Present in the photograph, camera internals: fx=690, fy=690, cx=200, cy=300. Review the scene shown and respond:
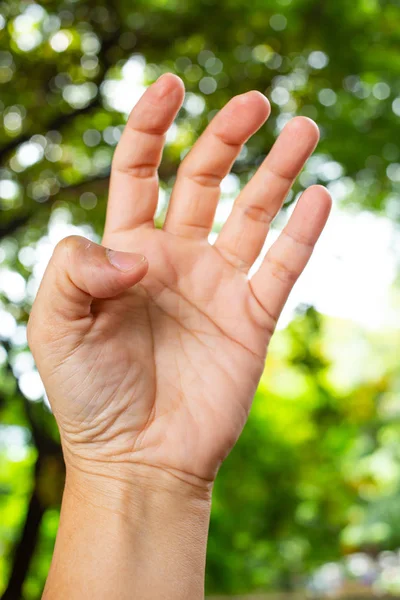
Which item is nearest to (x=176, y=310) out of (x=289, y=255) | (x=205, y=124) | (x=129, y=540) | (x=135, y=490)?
(x=289, y=255)

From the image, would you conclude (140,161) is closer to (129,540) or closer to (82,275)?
(82,275)

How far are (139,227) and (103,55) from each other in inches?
140

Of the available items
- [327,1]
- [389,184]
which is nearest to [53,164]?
[327,1]

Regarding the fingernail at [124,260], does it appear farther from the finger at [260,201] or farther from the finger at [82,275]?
the finger at [260,201]

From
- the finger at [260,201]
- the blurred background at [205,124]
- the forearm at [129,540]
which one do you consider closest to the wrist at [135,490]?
the forearm at [129,540]

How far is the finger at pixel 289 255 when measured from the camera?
168 centimetres

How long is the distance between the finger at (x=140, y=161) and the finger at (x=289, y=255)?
318mm

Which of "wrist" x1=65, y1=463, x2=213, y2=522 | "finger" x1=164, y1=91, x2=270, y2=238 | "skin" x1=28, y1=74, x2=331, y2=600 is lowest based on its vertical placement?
"wrist" x1=65, y1=463, x2=213, y2=522

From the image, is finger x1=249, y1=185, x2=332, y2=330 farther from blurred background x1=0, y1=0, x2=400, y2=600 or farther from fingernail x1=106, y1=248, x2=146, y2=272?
blurred background x1=0, y1=0, x2=400, y2=600

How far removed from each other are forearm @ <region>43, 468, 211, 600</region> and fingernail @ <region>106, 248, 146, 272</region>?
482mm

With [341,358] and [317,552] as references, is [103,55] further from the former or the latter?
[341,358]

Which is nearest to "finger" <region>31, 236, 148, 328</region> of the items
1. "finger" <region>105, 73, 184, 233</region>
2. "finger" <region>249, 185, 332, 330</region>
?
"finger" <region>105, 73, 184, 233</region>

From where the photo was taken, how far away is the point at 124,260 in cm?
137

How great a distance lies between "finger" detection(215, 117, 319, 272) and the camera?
172cm
